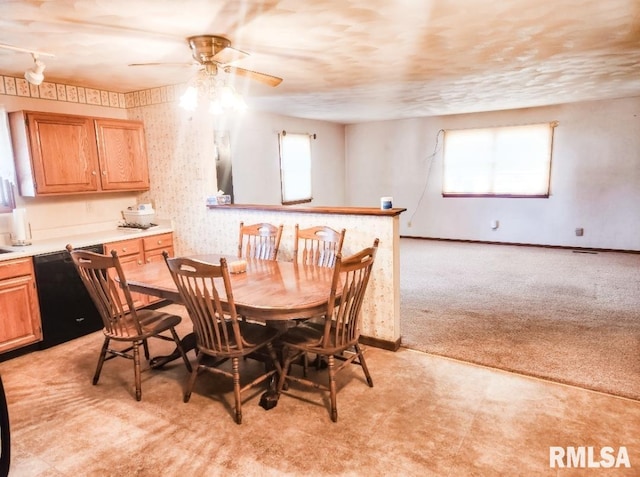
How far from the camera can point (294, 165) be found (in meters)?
7.15

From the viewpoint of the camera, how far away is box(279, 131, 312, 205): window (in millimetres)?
6871

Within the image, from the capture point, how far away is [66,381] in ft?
9.57

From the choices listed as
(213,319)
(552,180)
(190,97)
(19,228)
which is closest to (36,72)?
(190,97)

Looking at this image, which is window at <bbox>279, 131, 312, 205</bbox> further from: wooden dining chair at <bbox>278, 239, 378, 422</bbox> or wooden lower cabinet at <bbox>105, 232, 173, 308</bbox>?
wooden dining chair at <bbox>278, 239, 378, 422</bbox>

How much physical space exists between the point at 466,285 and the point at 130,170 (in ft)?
12.8

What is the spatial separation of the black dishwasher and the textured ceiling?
1546 millimetres

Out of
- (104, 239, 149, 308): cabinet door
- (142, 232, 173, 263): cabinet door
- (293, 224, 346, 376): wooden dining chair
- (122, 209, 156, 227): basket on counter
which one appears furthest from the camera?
(122, 209, 156, 227): basket on counter

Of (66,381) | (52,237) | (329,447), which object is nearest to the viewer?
(329,447)

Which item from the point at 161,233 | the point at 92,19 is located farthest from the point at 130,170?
the point at 92,19

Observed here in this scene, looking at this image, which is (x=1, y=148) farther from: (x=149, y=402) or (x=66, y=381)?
(x=149, y=402)

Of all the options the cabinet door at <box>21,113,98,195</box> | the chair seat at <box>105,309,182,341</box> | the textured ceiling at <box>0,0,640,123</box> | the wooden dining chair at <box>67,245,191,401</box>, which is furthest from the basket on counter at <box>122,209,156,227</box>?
the wooden dining chair at <box>67,245,191,401</box>

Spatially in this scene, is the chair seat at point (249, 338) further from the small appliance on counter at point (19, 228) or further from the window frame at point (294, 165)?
the window frame at point (294, 165)

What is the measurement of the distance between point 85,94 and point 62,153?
2.54ft

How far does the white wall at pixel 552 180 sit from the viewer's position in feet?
20.4
